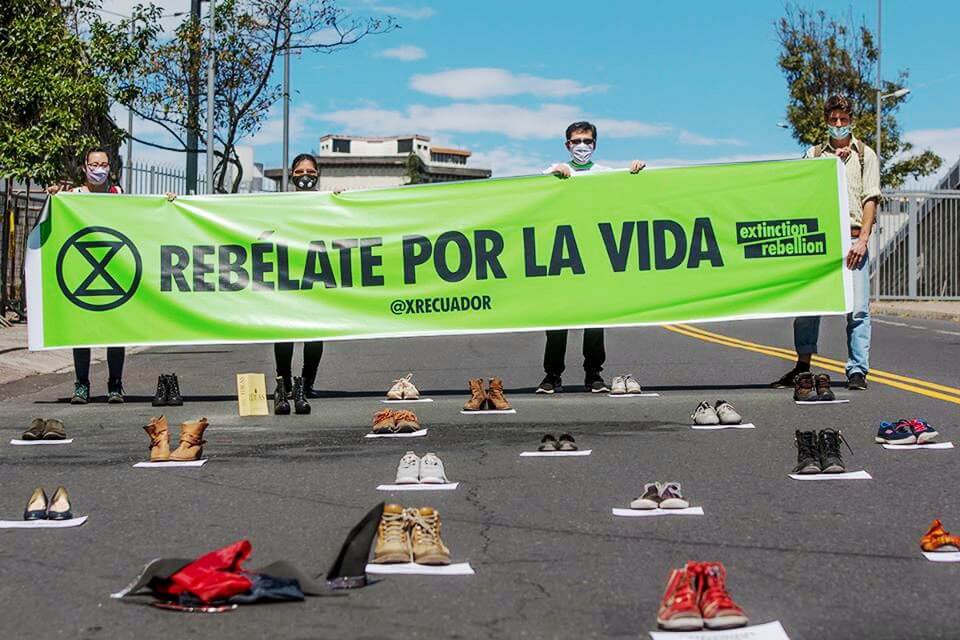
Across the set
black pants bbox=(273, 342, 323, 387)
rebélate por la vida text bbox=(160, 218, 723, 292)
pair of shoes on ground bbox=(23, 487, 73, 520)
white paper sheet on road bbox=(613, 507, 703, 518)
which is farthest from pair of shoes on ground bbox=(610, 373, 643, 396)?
pair of shoes on ground bbox=(23, 487, 73, 520)

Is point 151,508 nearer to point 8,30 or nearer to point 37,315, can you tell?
point 37,315

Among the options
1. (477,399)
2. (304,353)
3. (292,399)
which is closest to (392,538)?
(477,399)

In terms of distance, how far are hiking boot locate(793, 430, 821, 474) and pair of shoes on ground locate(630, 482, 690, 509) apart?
1016 millimetres

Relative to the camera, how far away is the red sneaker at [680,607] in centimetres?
417

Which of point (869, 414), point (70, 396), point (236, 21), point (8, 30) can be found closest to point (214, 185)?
point (236, 21)

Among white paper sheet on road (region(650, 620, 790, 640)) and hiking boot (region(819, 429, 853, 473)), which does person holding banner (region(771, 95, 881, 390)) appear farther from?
white paper sheet on road (region(650, 620, 790, 640))

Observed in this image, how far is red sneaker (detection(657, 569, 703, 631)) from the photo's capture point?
4.17m

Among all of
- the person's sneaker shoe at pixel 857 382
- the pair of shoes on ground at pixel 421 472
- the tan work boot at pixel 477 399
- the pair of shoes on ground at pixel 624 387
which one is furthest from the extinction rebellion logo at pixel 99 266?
the person's sneaker shoe at pixel 857 382

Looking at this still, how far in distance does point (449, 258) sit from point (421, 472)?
5148mm

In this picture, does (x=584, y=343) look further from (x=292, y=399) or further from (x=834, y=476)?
(x=834, y=476)

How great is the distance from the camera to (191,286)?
11906mm

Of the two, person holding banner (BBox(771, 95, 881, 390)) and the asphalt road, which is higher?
person holding banner (BBox(771, 95, 881, 390))

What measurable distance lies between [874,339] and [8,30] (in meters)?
15.0

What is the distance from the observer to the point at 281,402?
10578mm
